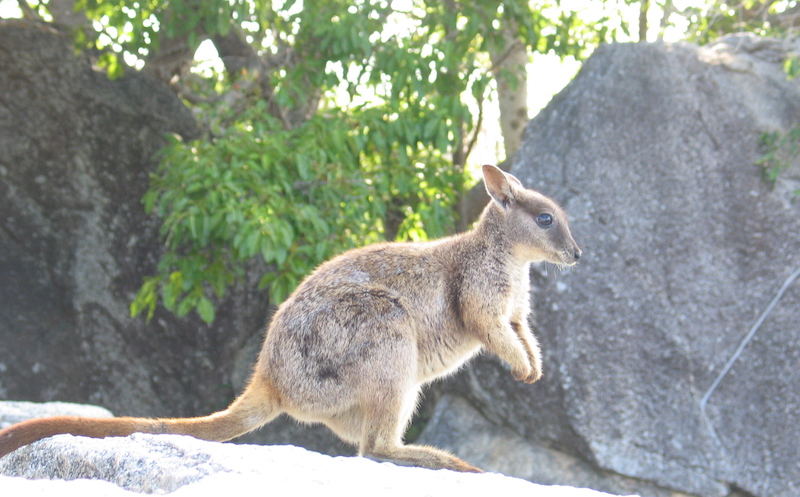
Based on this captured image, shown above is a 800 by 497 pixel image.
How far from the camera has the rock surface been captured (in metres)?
2.67

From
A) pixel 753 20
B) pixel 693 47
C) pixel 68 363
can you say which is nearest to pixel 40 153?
pixel 68 363

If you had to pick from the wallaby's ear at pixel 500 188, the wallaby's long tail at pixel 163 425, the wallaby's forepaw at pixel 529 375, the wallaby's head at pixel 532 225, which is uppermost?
the wallaby's ear at pixel 500 188

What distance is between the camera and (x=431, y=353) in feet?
14.6

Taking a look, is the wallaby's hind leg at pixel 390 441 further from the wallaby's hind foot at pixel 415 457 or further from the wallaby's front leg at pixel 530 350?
the wallaby's front leg at pixel 530 350

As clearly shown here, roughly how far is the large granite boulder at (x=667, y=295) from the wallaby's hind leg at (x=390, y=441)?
9.09ft

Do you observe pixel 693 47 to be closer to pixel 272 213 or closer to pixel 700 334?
pixel 700 334

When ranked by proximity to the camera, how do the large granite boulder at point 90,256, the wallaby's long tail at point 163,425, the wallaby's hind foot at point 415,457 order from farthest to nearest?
the large granite boulder at point 90,256
the wallaby's hind foot at point 415,457
the wallaby's long tail at point 163,425

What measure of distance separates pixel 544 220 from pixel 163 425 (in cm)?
225

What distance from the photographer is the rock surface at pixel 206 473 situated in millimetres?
2670

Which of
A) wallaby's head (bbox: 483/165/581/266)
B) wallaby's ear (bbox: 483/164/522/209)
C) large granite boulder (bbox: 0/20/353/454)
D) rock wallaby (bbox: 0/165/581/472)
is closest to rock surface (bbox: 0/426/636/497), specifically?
rock wallaby (bbox: 0/165/581/472)

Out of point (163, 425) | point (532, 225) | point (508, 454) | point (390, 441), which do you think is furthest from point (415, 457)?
point (508, 454)

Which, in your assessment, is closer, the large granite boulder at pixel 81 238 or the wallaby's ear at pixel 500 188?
the wallaby's ear at pixel 500 188

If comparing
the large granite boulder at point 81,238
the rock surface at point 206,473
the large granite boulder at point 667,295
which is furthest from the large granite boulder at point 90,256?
the rock surface at point 206,473

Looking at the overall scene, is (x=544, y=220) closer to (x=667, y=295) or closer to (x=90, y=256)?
(x=667, y=295)
